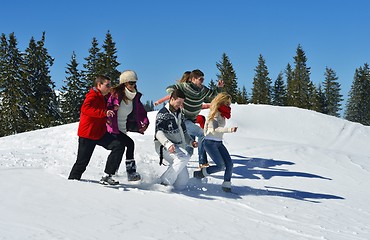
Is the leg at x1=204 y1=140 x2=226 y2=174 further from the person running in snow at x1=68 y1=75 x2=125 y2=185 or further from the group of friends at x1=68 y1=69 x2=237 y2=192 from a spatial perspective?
the person running in snow at x1=68 y1=75 x2=125 y2=185

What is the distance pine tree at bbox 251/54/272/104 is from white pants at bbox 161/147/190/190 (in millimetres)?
62116

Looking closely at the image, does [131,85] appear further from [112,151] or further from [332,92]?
[332,92]

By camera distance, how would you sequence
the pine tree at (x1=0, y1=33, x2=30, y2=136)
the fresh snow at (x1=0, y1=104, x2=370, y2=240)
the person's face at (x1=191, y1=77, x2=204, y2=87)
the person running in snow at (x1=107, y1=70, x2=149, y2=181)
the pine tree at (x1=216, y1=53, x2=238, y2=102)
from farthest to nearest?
the pine tree at (x1=216, y1=53, x2=238, y2=102) → the pine tree at (x1=0, y1=33, x2=30, y2=136) → the person's face at (x1=191, y1=77, x2=204, y2=87) → the person running in snow at (x1=107, y1=70, x2=149, y2=181) → the fresh snow at (x1=0, y1=104, x2=370, y2=240)

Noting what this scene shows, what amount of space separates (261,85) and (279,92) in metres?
3.76

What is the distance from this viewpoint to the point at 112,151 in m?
6.13

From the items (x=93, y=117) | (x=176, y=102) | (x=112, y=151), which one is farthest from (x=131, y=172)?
(x=176, y=102)

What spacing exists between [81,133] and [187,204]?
2038mm

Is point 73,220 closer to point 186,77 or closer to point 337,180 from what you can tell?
point 186,77

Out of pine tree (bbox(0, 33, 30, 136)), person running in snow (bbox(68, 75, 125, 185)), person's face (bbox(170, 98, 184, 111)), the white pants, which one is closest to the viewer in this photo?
person running in snow (bbox(68, 75, 125, 185))

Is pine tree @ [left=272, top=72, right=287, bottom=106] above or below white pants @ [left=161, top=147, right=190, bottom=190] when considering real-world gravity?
above

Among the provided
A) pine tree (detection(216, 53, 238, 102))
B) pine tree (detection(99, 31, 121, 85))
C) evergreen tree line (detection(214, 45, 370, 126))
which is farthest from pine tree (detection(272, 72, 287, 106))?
pine tree (detection(99, 31, 121, 85))

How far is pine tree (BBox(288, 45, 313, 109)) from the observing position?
207 ft

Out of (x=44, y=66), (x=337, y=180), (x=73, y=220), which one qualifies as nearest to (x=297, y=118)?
(x=337, y=180)

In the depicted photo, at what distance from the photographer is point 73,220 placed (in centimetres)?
416
